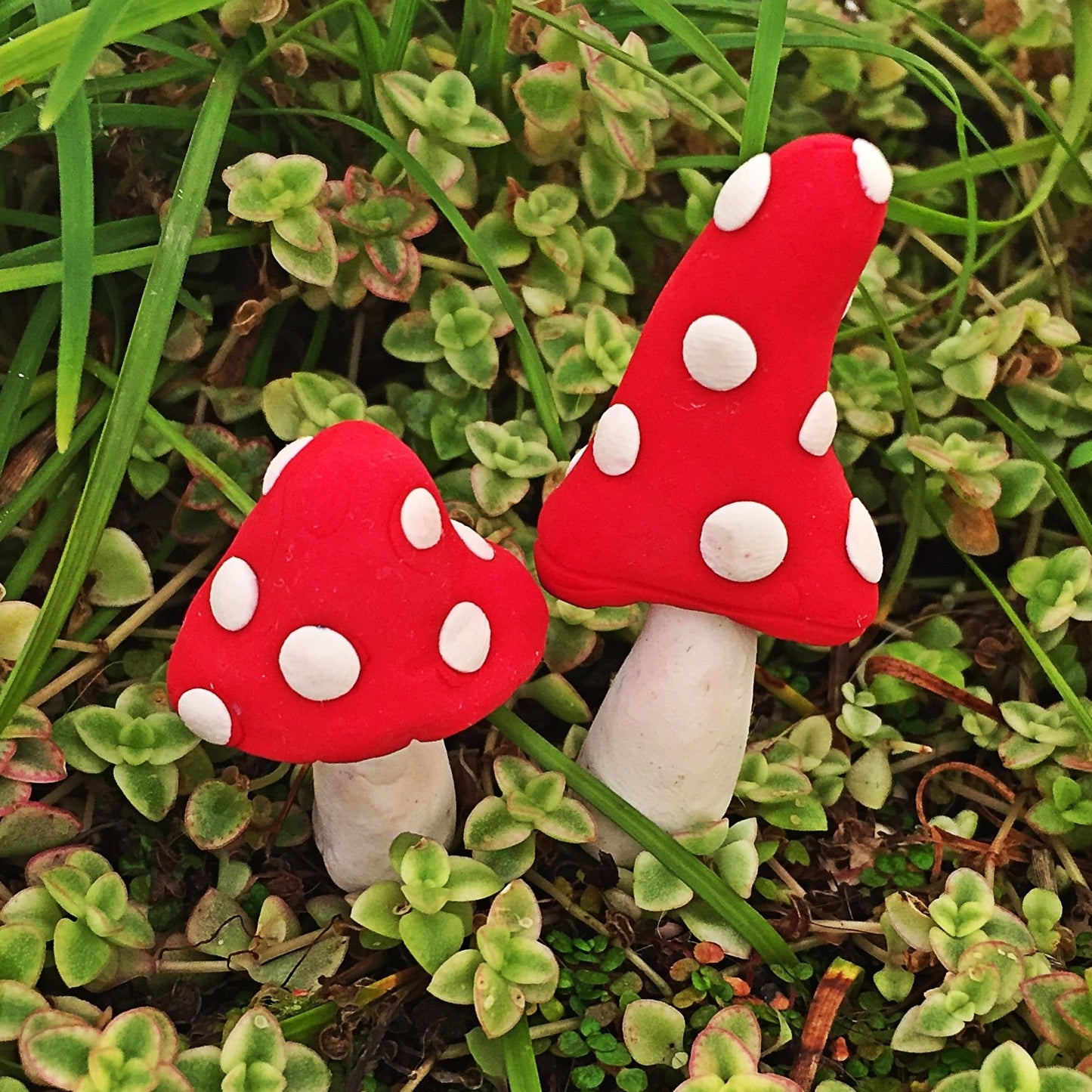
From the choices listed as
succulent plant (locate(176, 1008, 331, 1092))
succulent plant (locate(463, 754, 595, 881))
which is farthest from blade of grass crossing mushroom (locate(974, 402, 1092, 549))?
succulent plant (locate(176, 1008, 331, 1092))

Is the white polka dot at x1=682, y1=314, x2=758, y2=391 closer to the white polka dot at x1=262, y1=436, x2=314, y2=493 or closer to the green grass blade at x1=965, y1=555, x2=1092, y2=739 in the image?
the white polka dot at x1=262, y1=436, x2=314, y2=493

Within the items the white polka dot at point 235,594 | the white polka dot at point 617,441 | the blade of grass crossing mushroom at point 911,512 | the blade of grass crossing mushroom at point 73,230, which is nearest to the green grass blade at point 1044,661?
the blade of grass crossing mushroom at point 911,512

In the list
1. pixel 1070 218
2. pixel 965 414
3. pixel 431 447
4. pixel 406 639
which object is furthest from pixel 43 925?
pixel 1070 218

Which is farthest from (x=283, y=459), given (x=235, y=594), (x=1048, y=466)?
(x=1048, y=466)

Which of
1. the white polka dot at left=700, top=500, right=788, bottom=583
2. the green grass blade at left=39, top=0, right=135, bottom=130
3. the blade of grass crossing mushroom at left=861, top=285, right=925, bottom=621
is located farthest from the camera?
the blade of grass crossing mushroom at left=861, top=285, right=925, bottom=621

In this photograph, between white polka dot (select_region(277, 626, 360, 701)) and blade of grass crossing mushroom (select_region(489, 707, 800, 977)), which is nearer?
white polka dot (select_region(277, 626, 360, 701))
